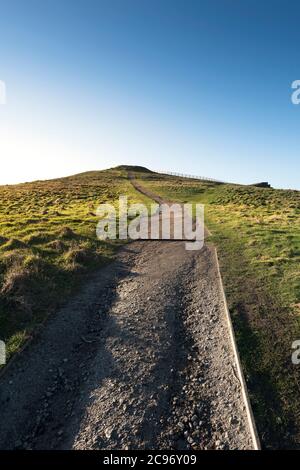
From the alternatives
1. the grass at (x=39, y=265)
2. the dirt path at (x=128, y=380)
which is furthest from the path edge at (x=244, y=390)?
the grass at (x=39, y=265)

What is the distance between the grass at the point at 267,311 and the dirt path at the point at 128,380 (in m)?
0.60

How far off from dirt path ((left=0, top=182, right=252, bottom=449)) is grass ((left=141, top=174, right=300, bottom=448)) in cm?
60

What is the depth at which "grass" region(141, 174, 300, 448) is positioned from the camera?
27.9ft

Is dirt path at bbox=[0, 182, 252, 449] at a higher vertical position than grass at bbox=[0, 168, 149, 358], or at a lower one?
lower

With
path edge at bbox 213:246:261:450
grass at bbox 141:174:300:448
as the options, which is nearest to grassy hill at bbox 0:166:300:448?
grass at bbox 141:174:300:448

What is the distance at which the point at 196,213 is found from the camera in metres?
40.1

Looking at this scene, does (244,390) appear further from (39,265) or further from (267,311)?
(39,265)

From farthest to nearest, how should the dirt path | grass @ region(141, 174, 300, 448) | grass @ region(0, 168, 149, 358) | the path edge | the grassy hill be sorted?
grass @ region(0, 168, 149, 358)
the grassy hill
grass @ region(141, 174, 300, 448)
the dirt path
the path edge

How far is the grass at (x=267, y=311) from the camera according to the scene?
Result: 8.50 metres

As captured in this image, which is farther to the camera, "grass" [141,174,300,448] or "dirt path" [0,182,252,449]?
"grass" [141,174,300,448]

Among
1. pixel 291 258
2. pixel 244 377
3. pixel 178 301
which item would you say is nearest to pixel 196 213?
pixel 291 258

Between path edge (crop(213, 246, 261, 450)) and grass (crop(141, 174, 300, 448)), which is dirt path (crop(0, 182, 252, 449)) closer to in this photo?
path edge (crop(213, 246, 261, 450))

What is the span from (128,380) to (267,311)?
678 cm

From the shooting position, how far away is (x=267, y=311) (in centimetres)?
1365
